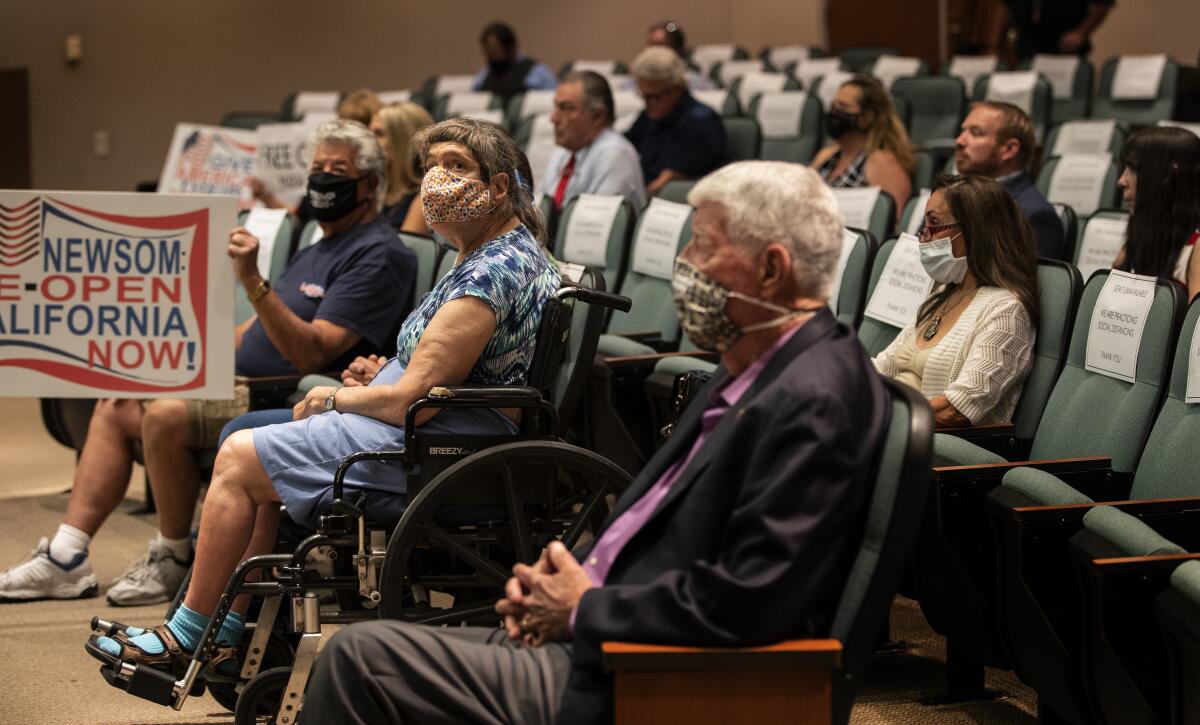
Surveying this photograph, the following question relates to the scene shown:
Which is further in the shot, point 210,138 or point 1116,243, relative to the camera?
point 210,138

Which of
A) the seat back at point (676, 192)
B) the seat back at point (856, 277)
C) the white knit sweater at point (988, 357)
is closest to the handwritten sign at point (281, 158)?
the seat back at point (676, 192)

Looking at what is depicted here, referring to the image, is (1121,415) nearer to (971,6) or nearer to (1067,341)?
(1067,341)

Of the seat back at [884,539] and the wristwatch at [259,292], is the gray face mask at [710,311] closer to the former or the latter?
the seat back at [884,539]

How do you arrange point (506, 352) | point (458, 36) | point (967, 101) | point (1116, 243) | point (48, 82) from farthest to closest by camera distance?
point (458, 36)
point (48, 82)
point (967, 101)
point (1116, 243)
point (506, 352)

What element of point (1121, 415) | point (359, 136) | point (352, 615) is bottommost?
point (352, 615)

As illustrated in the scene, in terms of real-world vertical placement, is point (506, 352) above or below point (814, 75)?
below

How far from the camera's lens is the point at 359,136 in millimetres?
3758

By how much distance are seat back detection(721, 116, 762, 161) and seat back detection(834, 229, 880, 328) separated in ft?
10.3

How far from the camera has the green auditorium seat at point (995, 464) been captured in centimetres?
253

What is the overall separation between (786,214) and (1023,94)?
6286 mm

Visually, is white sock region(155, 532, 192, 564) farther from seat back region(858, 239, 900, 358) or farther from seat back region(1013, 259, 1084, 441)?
seat back region(1013, 259, 1084, 441)

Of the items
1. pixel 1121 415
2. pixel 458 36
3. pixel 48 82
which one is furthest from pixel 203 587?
pixel 458 36

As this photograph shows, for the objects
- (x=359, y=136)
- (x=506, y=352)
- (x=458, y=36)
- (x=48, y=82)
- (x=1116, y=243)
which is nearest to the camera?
(x=506, y=352)

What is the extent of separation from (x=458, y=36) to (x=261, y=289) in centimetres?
908
